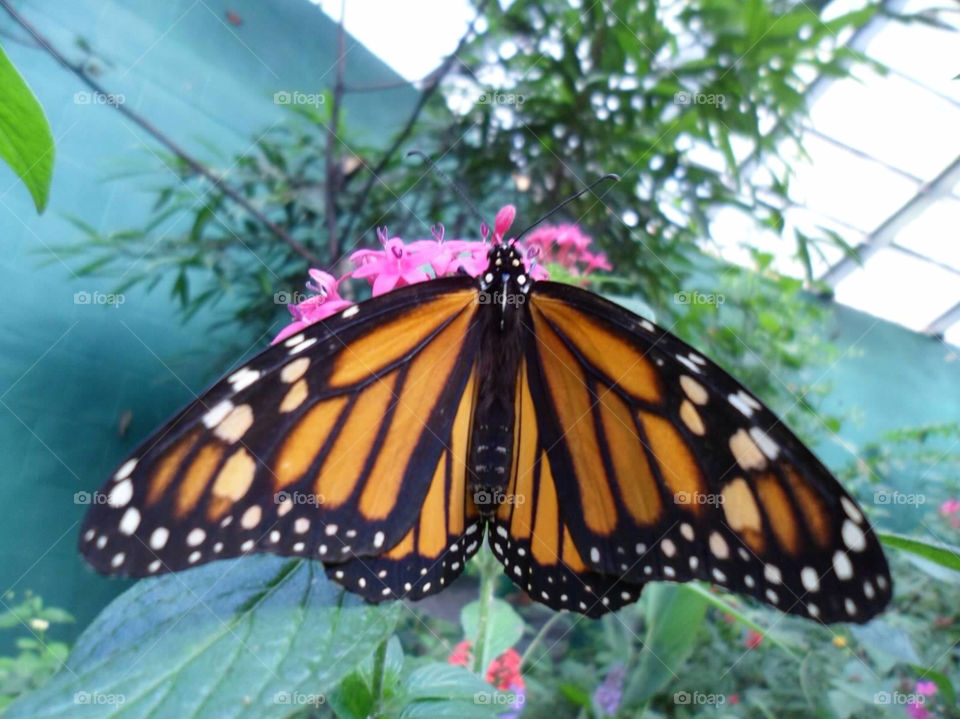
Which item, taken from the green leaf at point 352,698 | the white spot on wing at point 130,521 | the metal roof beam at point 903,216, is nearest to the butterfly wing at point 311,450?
the white spot on wing at point 130,521

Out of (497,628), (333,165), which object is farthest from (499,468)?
(333,165)

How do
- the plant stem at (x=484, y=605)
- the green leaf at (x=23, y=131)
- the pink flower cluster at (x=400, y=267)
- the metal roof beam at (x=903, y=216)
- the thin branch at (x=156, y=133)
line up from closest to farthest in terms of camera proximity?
the green leaf at (x=23, y=131)
the pink flower cluster at (x=400, y=267)
the plant stem at (x=484, y=605)
the thin branch at (x=156, y=133)
the metal roof beam at (x=903, y=216)

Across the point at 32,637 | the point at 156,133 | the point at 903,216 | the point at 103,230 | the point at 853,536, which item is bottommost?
the point at 32,637

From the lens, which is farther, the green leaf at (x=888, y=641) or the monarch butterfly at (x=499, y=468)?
the green leaf at (x=888, y=641)

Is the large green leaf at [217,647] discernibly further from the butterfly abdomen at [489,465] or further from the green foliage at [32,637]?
the green foliage at [32,637]

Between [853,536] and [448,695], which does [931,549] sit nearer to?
[853,536]

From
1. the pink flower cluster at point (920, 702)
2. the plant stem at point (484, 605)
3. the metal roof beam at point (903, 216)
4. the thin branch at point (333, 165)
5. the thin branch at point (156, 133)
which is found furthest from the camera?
the metal roof beam at point (903, 216)
